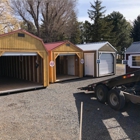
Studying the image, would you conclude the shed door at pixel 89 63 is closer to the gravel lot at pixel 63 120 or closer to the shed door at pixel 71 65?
the shed door at pixel 71 65

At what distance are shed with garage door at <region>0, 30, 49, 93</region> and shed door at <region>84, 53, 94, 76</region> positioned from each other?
5.37 metres

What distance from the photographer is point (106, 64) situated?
51.4 ft

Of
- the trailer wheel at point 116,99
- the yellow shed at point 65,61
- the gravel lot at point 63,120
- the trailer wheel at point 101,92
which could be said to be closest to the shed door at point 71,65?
the yellow shed at point 65,61

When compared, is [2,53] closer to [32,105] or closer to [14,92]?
[14,92]

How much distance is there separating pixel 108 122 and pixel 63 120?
1.43 m

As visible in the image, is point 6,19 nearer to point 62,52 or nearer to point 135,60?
point 62,52

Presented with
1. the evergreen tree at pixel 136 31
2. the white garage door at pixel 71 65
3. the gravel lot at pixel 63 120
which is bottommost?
the gravel lot at pixel 63 120

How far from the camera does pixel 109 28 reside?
109ft

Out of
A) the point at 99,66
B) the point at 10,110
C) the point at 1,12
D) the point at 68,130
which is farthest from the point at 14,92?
the point at 1,12

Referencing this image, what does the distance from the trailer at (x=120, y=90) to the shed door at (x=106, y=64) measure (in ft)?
26.0

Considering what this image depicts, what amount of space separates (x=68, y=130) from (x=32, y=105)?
282 centimetres

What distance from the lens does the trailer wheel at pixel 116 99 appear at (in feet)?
19.7

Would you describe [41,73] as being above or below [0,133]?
above

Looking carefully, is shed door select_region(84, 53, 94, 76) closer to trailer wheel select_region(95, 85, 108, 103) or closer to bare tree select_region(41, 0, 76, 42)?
trailer wheel select_region(95, 85, 108, 103)
